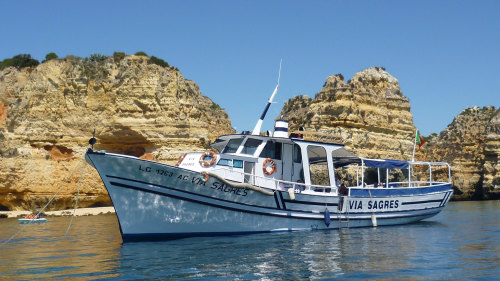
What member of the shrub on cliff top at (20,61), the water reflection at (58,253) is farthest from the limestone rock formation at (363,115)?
the water reflection at (58,253)

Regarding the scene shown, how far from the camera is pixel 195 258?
38.4ft

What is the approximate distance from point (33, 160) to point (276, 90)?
1772cm

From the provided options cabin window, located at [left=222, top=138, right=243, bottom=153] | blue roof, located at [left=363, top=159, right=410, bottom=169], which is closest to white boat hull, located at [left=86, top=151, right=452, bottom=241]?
cabin window, located at [left=222, top=138, right=243, bottom=153]

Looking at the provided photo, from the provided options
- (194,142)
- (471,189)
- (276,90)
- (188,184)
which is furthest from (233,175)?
(471,189)

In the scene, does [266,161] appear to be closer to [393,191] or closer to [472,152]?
[393,191]

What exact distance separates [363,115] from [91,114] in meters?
23.3

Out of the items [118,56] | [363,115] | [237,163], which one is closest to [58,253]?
[237,163]

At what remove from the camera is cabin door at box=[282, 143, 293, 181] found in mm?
18734

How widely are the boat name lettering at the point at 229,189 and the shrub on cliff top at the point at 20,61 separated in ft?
89.6

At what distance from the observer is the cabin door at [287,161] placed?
61.5 feet

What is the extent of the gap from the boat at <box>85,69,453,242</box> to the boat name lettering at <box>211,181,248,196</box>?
3cm

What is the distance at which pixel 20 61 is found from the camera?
37562 mm

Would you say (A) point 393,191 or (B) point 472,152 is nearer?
(A) point 393,191

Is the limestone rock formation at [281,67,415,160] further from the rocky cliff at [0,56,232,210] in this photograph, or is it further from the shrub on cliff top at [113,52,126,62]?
the shrub on cliff top at [113,52,126,62]
